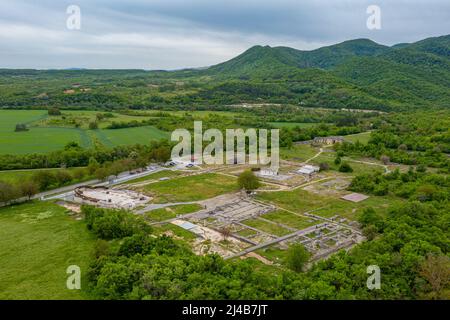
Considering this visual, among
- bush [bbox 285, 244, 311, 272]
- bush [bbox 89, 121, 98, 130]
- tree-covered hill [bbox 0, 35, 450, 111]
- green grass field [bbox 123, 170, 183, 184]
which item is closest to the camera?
bush [bbox 285, 244, 311, 272]

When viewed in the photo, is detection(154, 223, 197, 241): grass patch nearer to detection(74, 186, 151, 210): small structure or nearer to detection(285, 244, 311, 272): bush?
detection(74, 186, 151, 210): small structure

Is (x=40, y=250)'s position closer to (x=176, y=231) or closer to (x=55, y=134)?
(x=176, y=231)

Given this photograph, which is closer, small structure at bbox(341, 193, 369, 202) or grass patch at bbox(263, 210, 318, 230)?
grass patch at bbox(263, 210, 318, 230)

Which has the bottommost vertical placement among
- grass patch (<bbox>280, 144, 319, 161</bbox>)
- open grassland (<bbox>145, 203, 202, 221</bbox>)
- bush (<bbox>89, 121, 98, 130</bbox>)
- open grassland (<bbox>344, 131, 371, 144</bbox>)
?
open grassland (<bbox>145, 203, 202, 221</bbox>)

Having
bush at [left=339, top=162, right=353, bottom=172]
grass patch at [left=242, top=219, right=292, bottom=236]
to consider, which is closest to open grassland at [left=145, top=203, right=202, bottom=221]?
grass patch at [left=242, top=219, right=292, bottom=236]

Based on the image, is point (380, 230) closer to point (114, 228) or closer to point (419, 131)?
point (114, 228)

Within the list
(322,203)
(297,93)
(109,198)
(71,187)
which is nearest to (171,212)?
(109,198)

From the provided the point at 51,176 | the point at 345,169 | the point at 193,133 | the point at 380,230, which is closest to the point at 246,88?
the point at 193,133

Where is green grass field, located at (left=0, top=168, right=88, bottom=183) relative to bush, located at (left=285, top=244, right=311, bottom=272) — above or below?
above
